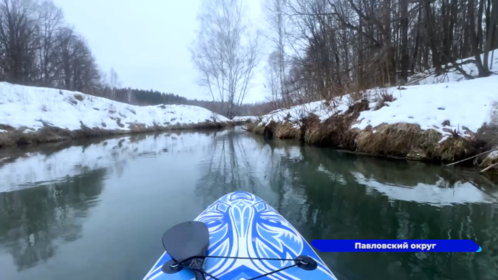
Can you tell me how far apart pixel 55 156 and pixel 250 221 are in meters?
7.71

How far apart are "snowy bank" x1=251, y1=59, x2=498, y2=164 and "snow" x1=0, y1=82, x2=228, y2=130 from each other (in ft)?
41.0

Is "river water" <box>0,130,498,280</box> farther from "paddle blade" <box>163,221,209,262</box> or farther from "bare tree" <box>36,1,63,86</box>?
"bare tree" <box>36,1,63,86</box>

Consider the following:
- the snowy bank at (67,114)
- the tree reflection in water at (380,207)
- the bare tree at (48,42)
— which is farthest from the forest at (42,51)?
the tree reflection in water at (380,207)

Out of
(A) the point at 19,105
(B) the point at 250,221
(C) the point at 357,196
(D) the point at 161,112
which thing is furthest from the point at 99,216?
(D) the point at 161,112

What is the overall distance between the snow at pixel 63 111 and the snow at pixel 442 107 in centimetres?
1339

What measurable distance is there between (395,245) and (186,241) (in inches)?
71.1

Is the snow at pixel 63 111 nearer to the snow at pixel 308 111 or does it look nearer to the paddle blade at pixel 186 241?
the snow at pixel 308 111

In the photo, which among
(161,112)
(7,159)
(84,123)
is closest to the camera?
(7,159)

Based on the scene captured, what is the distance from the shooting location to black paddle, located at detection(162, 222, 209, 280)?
131 centimetres

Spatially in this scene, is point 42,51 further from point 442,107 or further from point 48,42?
point 442,107

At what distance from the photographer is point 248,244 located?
5.15 ft

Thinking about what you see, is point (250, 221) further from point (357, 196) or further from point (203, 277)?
point (357, 196)

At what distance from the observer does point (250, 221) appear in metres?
1.88

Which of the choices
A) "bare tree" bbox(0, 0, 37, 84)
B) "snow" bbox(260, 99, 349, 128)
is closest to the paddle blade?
"snow" bbox(260, 99, 349, 128)
